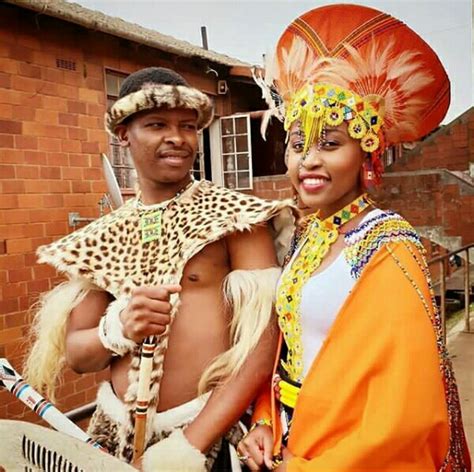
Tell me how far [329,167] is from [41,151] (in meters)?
3.29

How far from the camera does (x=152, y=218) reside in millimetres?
1653

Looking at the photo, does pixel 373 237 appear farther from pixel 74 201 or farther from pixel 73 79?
pixel 73 79

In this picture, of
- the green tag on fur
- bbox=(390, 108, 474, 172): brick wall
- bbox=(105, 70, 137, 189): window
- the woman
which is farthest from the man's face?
bbox=(390, 108, 474, 172): brick wall

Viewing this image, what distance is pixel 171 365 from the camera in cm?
153

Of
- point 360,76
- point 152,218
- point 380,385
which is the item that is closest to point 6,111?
point 152,218

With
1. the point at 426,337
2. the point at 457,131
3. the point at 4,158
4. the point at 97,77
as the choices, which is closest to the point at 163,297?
the point at 426,337

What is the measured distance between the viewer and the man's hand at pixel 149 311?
1.35 meters

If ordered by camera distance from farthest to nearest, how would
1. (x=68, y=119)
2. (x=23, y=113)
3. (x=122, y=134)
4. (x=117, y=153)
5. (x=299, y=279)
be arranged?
(x=117, y=153) → (x=68, y=119) → (x=23, y=113) → (x=122, y=134) → (x=299, y=279)

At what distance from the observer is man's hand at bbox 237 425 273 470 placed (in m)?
1.37

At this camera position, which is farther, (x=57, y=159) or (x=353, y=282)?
(x=57, y=159)

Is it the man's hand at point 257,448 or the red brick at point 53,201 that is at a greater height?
the red brick at point 53,201

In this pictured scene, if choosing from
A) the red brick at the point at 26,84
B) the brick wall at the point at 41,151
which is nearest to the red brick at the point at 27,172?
the brick wall at the point at 41,151

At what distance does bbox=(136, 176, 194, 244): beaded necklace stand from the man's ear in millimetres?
210

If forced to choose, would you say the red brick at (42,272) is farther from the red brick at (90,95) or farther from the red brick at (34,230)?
the red brick at (90,95)
